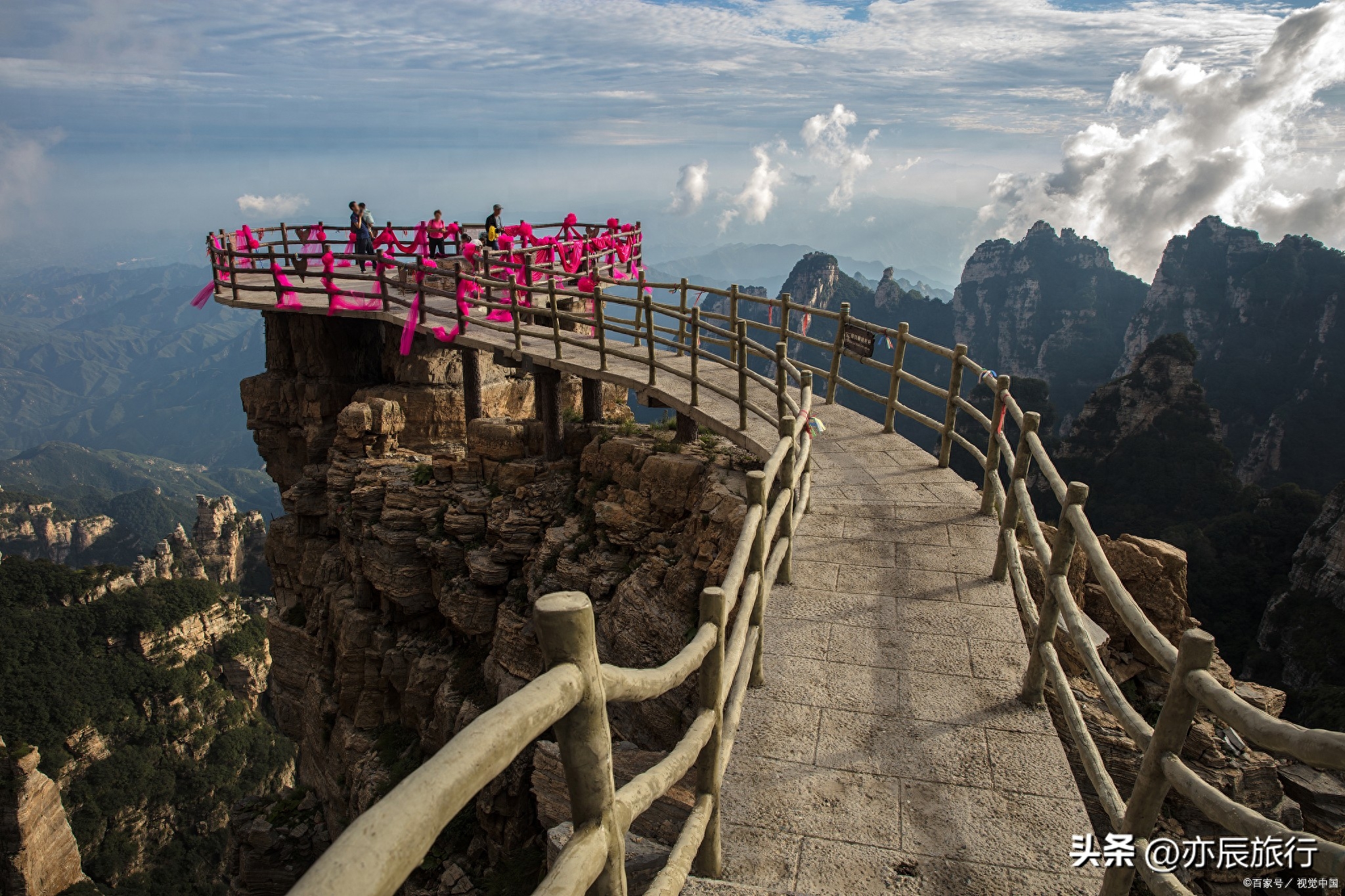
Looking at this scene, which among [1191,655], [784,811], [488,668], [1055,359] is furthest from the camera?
[1055,359]

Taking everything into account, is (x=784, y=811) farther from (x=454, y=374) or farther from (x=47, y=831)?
(x=47, y=831)

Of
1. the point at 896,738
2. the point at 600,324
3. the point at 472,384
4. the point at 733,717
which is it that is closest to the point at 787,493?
the point at 896,738

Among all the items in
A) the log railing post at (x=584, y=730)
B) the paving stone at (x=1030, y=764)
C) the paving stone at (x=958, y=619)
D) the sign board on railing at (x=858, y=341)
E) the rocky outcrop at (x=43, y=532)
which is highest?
the log railing post at (x=584, y=730)

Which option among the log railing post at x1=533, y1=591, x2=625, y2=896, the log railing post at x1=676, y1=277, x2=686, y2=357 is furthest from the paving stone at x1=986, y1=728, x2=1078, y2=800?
the log railing post at x1=676, y1=277, x2=686, y2=357

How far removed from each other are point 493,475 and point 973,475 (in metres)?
59.6

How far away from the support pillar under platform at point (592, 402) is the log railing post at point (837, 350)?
397cm

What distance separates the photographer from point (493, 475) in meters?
13.2

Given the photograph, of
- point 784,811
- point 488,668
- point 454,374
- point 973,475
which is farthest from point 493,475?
point 973,475

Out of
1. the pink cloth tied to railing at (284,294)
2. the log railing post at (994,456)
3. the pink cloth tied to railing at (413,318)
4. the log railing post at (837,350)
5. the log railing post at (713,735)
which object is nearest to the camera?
the log railing post at (713,735)

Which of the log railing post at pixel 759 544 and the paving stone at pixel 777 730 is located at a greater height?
the log railing post at pixel 759 544

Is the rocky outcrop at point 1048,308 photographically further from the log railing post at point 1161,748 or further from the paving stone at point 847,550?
the log railing post at point 1161,748

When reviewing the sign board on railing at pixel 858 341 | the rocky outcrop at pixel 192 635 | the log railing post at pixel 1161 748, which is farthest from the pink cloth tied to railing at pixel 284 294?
the rocky outcrop at pixel 192 635

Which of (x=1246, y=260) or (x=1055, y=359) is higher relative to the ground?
(x=1246, y=260)

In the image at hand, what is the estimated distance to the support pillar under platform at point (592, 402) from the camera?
13281 mm
